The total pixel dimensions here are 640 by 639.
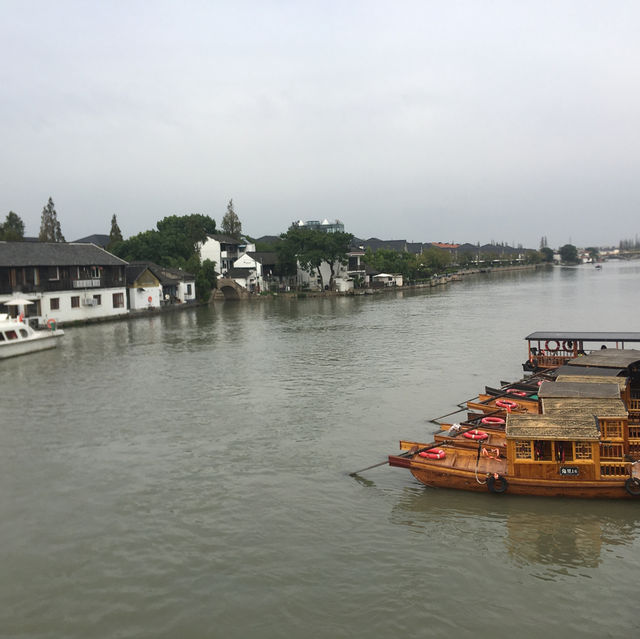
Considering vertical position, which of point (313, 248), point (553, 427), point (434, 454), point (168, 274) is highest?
point (313, 248)

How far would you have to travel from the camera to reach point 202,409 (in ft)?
71.2

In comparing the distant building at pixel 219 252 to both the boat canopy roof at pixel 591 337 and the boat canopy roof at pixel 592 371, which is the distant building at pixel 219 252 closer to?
the boat canopy roof at pixel 591 337

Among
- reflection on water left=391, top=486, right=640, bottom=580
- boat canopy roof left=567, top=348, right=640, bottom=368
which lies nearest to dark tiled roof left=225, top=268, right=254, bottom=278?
boat canopy roof left=567, top=348, right=640, bottom=368

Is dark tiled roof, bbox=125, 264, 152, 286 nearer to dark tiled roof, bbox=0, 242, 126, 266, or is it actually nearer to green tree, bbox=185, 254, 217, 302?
dark tiled roof, bbox=0, 242, 126, 266

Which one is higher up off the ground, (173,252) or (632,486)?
(173,252)

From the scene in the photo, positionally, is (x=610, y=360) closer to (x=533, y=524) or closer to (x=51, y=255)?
(x=533, y=524)

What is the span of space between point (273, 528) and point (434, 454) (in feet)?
14.6

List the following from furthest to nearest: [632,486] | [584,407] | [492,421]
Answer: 1. [492,421]
2. [584,407]
3. [632,486]

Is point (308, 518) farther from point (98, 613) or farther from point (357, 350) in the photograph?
point (357, 350)

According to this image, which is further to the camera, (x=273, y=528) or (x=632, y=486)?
(x=632, y=486)

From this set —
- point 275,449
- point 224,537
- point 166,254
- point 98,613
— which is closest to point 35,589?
point 98,613

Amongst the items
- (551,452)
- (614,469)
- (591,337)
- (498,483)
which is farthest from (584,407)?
(591,337)

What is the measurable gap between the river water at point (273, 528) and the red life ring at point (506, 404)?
228cm

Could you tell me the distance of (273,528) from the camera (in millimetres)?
12320
